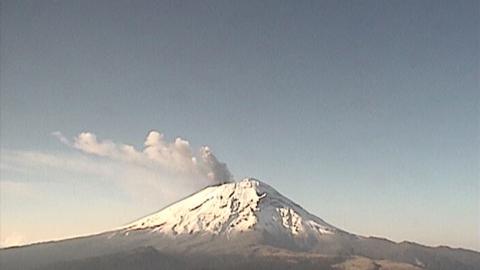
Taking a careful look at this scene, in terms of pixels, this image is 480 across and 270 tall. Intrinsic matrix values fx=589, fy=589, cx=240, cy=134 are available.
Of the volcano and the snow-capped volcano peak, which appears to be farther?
the snow-capped volcano peak

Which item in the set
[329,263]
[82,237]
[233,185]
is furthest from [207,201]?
[329,263]

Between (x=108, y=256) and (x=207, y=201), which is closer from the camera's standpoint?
(x=108, y=256)

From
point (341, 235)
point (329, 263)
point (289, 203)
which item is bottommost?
point (329, 263)

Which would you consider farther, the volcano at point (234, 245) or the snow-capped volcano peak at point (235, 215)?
the snow-capped volcano peak at point (235, 215)

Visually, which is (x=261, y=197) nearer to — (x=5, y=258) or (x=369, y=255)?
(x=369, y=255)
